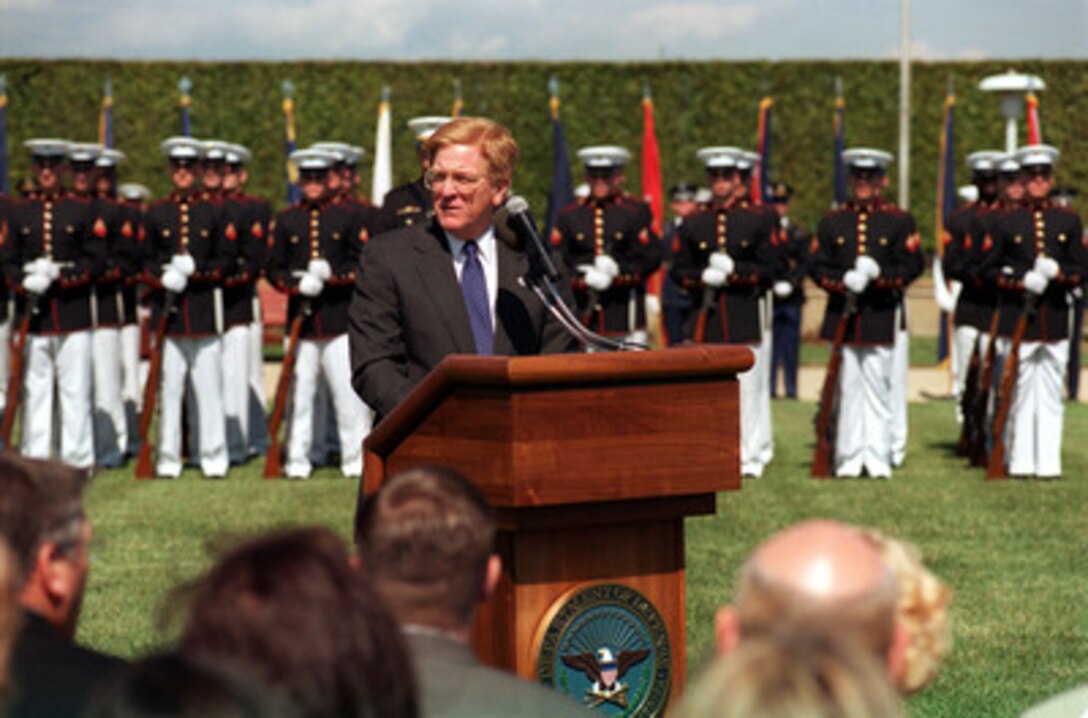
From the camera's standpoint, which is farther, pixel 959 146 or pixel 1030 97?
pixel 959 146

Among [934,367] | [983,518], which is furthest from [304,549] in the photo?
[934,367]

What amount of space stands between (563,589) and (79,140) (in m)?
27.4

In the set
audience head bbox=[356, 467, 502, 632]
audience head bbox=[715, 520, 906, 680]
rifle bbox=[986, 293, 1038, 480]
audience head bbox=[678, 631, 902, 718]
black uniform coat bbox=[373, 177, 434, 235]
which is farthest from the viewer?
rifle bbox=[986, 293, 1038, 480]

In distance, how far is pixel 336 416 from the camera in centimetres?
1538

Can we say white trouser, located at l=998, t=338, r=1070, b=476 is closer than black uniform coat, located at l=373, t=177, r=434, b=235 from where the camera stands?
No

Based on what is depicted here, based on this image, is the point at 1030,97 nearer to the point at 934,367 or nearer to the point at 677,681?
the point at 934,367

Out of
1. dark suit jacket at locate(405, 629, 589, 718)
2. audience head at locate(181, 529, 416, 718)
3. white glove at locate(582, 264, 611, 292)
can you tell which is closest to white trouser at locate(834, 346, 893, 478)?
white glove at locate(582, 264, 611, 292)

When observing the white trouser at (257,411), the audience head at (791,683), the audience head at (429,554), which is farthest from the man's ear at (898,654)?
the white trouser at (257,411)

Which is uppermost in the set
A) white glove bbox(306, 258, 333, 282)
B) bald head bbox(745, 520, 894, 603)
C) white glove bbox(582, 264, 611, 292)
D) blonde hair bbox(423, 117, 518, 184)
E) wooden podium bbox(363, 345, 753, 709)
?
blonde hair bbox(423, 117, 518, 184)

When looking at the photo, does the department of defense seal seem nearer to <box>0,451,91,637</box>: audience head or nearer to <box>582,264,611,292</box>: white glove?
<box>0,451,91,637</box>: audience head

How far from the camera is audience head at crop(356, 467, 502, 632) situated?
312 centimetres

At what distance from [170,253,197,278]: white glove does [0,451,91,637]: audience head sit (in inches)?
444

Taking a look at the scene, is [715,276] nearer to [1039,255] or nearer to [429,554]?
[1039,255]

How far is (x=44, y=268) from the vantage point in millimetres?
14406
